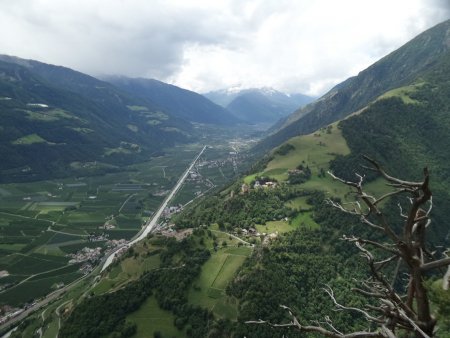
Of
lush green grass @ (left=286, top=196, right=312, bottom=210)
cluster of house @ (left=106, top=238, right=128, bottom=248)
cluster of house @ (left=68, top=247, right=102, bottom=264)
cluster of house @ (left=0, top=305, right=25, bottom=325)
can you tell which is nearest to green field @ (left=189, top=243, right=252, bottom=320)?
lush green grass @ (left=286, top=196, right=312, bottom=210)

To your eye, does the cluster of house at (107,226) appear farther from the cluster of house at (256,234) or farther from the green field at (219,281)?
the green field at (219,281)

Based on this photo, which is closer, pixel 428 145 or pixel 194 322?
pixel 194 322

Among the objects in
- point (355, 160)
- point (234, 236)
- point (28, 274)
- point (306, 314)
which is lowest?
point (28, 274)

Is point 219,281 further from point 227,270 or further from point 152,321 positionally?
point 152,321

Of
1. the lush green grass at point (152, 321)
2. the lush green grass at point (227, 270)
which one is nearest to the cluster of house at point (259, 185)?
the lush green grass at point (227, 270)

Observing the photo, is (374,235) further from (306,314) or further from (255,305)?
(255,305)

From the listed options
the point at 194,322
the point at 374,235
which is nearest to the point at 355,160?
the point at 374,235

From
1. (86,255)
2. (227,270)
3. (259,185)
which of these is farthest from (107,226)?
(227,270)
